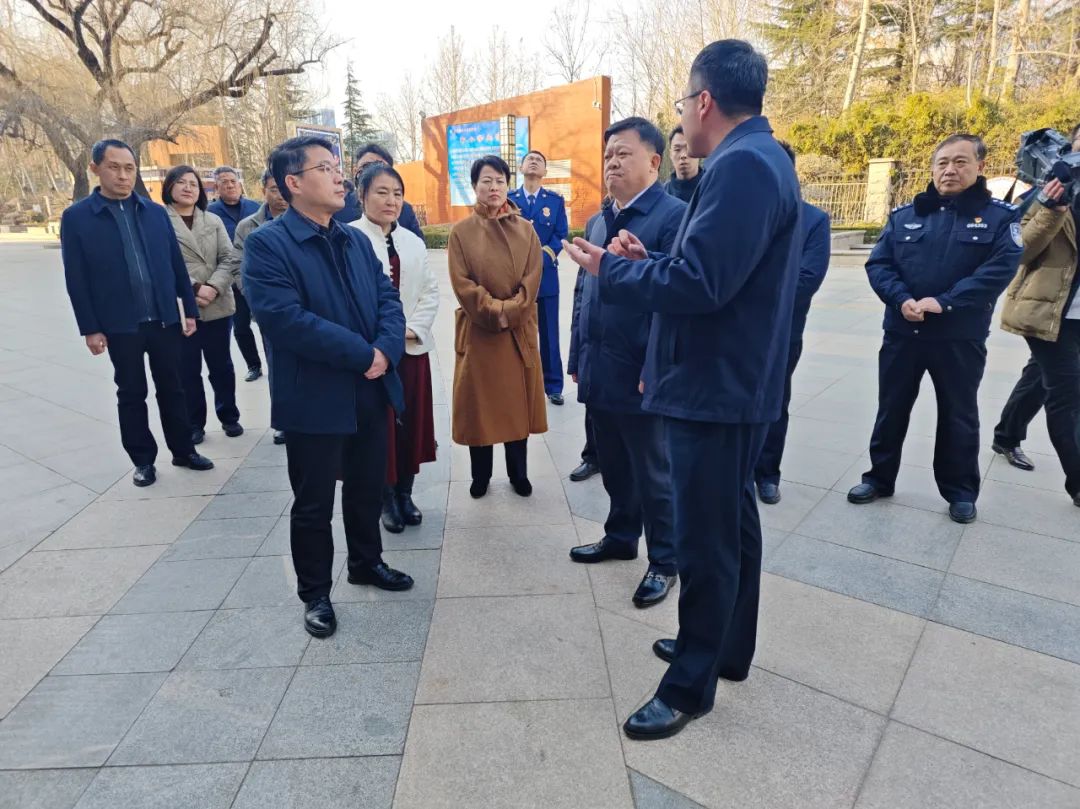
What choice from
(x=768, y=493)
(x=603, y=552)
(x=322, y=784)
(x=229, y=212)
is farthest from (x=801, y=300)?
(x=229, y=212)

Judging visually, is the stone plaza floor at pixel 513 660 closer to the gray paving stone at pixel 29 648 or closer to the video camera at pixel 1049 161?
the gray paving stone at pixel 29 648

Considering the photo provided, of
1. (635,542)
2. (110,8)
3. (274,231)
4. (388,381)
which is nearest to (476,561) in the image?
(635,542)

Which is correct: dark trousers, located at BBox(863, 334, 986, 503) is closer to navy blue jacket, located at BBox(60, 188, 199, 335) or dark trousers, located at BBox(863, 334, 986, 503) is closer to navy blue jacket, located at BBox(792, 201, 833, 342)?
navy blue jacket, located at BBox(792, 201, 833, 342)

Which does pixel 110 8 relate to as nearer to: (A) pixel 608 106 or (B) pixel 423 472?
(A) pixel 608 106

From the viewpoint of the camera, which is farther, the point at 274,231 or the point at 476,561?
the point at 476,561

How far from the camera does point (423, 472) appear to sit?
4.22 meters

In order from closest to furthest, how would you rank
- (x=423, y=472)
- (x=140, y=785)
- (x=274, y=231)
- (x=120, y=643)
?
(x=140, y=785) → (x=274, y=231) → (x=120, y=643) → (x=423, y=472)

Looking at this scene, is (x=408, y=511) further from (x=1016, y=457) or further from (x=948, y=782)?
(x=1016, y=457)

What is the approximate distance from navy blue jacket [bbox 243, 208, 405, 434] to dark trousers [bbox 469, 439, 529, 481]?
1233 millimetres

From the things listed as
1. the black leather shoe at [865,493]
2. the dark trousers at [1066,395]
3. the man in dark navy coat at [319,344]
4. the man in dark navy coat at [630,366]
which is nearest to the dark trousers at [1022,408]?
the dark trousers at [1066,395]

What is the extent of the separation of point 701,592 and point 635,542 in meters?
1.09

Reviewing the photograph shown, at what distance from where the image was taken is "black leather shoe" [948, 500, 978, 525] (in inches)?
131

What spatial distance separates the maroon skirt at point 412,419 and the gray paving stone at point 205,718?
1.21 m

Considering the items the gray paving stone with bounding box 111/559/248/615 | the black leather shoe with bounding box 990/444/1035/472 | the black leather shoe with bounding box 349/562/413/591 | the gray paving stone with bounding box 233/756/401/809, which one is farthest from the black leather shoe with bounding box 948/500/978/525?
the gray paving stone with bounding box 111/559/248/615
